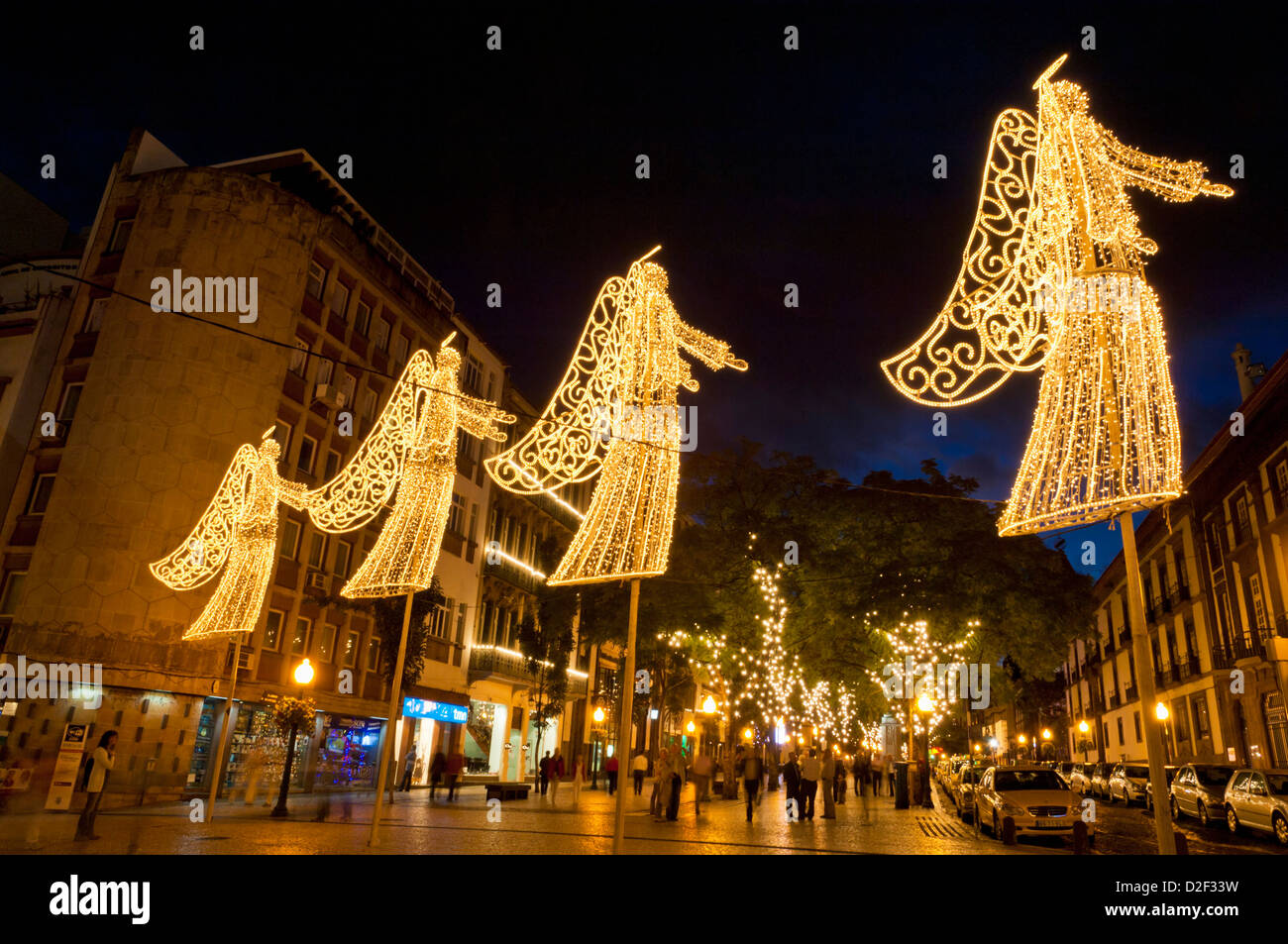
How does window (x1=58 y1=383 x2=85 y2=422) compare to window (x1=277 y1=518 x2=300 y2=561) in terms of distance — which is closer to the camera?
window (x1=58 y1=383 x2=85 y2=422)

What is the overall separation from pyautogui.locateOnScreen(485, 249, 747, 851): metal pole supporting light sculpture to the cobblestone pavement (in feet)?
12.7

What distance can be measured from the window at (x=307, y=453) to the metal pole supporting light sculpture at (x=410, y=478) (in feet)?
48.1

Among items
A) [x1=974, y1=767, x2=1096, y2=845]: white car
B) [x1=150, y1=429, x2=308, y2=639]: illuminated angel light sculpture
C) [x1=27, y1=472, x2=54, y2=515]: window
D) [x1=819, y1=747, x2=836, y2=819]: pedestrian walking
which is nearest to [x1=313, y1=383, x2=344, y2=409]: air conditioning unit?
[x1=27, y1=472, x2=54, y2=515]: window

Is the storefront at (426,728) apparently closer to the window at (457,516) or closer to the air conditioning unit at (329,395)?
the window at (457,516)

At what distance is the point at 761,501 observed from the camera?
26516 mm

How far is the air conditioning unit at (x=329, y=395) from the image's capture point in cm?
2867

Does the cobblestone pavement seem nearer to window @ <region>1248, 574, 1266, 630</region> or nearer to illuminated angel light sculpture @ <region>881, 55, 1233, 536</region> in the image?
illuminated angel light sculpture @ <region>881, 55, 1233, 536</region>

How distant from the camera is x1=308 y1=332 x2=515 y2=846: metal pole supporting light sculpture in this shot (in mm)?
12500

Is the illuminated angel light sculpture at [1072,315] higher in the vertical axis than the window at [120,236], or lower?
lower

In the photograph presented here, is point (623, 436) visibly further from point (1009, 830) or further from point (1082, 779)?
point (1082, 779)

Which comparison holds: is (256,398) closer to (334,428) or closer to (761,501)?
(334,428)

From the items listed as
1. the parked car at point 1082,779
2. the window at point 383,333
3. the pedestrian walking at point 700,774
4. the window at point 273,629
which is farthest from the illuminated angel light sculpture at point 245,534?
the parked car at point 1082,779
